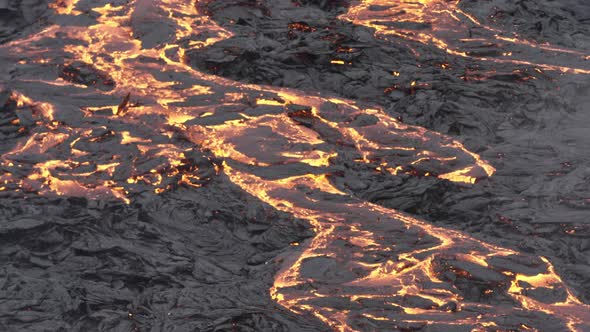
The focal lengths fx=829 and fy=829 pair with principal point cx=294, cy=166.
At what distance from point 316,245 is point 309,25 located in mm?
1613

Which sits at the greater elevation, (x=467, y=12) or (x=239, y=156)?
(x=467, y=12)

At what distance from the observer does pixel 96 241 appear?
102 inches

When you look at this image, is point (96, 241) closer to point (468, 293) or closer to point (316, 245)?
point (316, 245)

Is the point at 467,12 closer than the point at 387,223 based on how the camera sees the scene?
No

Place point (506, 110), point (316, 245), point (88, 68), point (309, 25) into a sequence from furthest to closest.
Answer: point (309, 25), point (88, 68), point (506, 110), point (316, 245)

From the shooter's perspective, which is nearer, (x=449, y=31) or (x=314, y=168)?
(x=314, y=168)

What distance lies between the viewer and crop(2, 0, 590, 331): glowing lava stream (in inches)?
92.3

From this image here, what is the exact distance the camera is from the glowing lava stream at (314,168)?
2344 millimetres

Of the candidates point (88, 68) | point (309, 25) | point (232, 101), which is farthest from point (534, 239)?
point (88, 68)

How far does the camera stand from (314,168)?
9.75ft

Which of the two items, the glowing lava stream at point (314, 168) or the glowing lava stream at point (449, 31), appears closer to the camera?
the glowing lava stream at point (314, 168)

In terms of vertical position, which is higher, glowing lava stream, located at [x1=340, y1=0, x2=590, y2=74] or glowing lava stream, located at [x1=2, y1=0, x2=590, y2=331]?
glowing lava stream, located at [x1=340, y1=0, x2=590, y2=74]

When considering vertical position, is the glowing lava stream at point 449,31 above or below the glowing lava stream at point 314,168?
above

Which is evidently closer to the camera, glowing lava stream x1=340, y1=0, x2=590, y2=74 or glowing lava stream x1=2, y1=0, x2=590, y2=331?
glowing lava stream x1=2, y1=0, x2=590, y2=331
